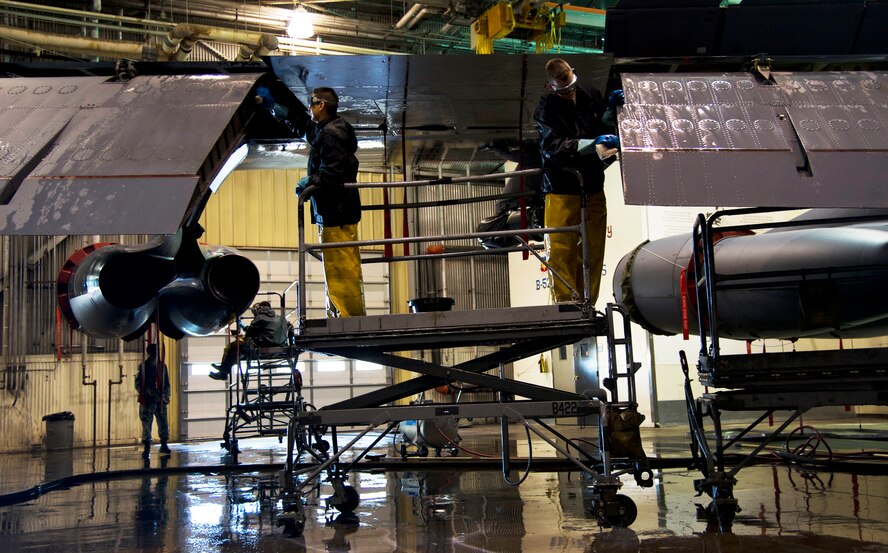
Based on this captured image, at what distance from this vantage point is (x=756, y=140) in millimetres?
6133

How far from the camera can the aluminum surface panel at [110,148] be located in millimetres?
5719

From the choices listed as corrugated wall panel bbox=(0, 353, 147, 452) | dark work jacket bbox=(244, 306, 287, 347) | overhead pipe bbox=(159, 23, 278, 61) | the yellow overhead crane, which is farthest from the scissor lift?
corrugated wall panel bbox=(0, 353, 147, 452)

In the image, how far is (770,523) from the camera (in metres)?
6.54

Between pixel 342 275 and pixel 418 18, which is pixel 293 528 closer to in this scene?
pixel 342 275

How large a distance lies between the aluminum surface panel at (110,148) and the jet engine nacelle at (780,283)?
4683 mm

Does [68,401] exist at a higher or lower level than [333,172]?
lower

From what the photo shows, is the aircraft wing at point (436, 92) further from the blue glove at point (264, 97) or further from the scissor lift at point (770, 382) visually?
the scissor lift at point (770, 382)

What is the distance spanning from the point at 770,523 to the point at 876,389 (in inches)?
56.1

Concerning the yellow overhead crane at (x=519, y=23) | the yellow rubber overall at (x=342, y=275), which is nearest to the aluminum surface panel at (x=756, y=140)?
the yellow rubber overall at (x=342, y=275)

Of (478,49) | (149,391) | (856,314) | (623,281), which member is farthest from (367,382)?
(856,314)

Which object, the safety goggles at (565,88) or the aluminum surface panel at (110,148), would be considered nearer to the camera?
the aluminum surface panel at (110,148)

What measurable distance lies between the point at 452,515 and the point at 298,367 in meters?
18.5

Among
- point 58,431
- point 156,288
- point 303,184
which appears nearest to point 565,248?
point 303,184

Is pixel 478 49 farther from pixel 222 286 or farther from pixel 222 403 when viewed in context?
pixel 222 403
